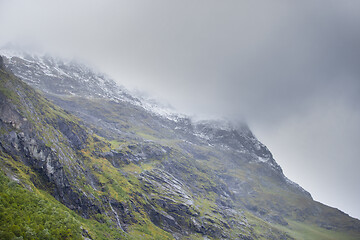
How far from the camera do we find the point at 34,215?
32.5m

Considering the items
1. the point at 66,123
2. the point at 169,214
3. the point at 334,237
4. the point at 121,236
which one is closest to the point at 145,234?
the point at 121,236

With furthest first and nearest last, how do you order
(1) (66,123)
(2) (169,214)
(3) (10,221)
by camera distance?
(2) (169,214), (1) (66,123), (3) (10,221)

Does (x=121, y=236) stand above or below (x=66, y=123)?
below

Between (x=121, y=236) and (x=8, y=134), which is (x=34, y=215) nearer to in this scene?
(x=8, y=134)

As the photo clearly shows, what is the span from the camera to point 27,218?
30.2m

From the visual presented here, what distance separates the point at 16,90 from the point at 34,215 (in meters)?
50.4

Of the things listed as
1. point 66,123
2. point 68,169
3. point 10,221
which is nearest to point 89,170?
point 68,169

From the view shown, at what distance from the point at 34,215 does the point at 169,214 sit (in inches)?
3138

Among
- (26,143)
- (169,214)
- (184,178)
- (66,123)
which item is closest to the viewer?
(26,143)

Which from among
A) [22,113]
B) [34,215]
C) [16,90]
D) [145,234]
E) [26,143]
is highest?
[16,90]

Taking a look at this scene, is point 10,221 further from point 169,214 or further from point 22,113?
point 169,214

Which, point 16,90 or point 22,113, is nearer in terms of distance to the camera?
point 22,113

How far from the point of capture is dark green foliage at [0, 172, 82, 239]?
26219mm

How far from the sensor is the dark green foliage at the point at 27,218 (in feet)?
86.0
